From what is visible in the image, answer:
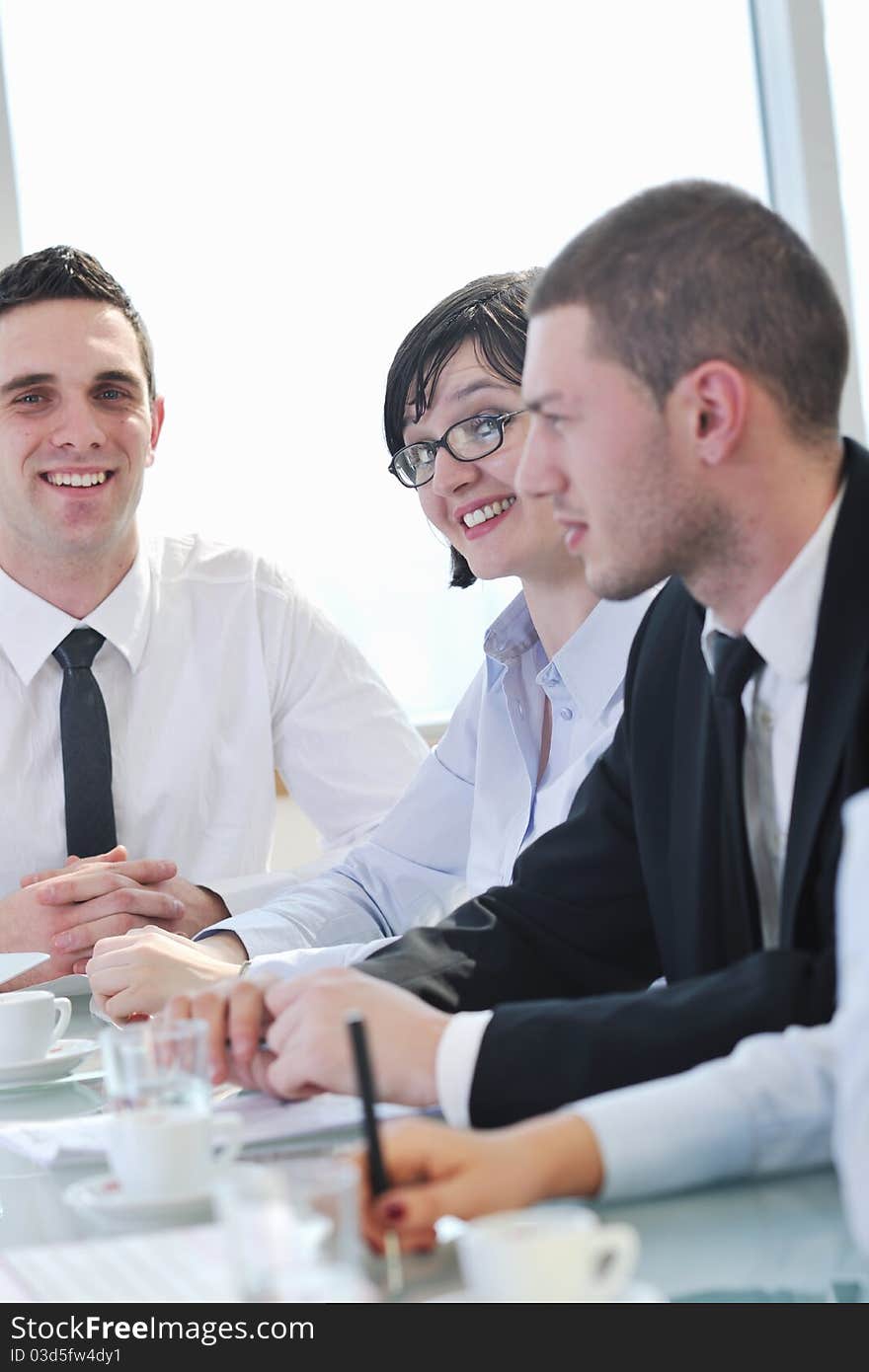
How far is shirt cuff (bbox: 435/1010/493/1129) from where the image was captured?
3.52 feet

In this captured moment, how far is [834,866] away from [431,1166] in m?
0.42

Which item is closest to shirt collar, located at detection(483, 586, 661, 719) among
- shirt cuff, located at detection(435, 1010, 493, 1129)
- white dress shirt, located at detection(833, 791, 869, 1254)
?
shirt cuff, located at detection(435, 1010, 493, 1129)

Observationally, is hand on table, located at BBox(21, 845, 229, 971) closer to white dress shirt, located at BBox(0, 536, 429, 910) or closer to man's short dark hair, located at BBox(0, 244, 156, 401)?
white dress shirt, located at BBox(0, 536, 429, 910)

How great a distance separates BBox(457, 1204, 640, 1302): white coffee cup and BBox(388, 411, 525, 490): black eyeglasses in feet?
4.64

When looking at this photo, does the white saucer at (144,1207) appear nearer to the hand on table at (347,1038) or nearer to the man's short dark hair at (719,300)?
the hand on table at (347,1038)

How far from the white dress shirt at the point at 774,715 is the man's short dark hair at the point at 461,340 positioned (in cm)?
80

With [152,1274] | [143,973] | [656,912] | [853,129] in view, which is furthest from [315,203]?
[152,1274]

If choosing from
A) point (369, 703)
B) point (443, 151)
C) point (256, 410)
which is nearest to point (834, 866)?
point (369, 703)

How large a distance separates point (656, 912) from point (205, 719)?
140cm

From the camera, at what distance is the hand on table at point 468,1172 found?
835 millimetres

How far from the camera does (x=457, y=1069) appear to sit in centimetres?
108

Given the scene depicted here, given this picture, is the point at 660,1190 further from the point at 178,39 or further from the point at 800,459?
the point at 178,39

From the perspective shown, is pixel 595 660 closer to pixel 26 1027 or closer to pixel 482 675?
pixel 482 675

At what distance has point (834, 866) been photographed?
1137mm
